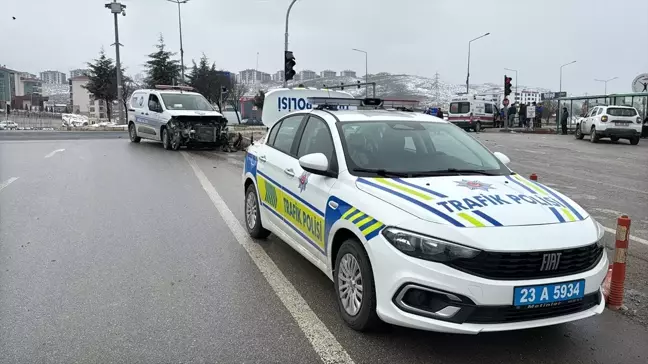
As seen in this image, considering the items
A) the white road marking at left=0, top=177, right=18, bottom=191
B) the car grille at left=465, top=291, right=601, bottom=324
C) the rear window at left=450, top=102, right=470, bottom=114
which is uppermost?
the rear window at left=450, top=102, right=470, bottom=114

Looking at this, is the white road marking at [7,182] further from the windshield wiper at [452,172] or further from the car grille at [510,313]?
the car grille at [510,313]

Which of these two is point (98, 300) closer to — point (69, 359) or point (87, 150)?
point (69, 359)

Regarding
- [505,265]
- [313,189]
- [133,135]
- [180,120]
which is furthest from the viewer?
[133,135]

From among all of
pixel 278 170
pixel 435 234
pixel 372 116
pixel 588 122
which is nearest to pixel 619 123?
pixel 588 122

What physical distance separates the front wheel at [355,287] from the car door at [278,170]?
1061 mm

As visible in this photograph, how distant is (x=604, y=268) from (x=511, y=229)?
0.88 metres

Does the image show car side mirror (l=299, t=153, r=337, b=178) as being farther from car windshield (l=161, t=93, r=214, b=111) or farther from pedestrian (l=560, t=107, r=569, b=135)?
pedestrian (l=560, t=107, r=569, b=135)

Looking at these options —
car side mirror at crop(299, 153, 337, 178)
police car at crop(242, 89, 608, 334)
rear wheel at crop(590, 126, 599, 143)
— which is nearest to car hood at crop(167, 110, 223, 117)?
police car at crop(242, 89, 608, 334)

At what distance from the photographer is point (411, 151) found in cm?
462

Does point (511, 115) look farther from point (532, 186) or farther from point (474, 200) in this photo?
point (474, 200)

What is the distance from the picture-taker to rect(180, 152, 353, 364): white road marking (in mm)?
3518

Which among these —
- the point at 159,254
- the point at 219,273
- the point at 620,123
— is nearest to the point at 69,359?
the point at 219,273

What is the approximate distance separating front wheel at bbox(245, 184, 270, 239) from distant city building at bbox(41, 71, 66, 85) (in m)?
192

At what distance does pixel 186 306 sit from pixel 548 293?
2691 mm
